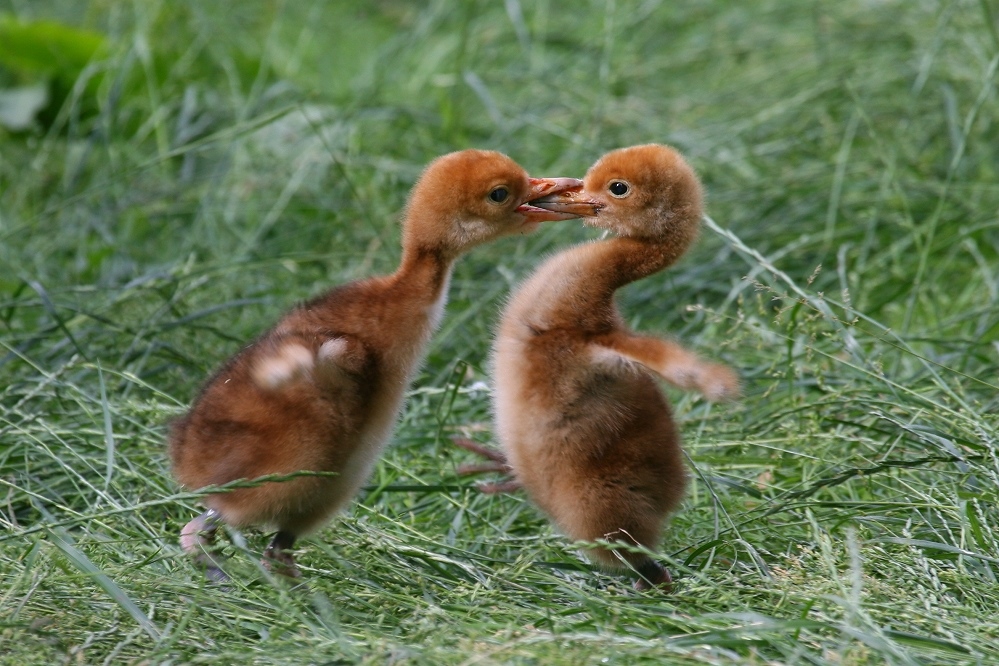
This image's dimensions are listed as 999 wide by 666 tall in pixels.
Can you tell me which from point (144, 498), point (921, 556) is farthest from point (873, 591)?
point (144, 498)

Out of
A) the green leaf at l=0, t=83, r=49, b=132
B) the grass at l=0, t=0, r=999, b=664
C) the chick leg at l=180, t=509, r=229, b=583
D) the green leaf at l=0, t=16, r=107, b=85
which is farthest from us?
the green leaf at l=0, t=16, r=107, b=85

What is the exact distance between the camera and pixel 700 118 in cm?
640

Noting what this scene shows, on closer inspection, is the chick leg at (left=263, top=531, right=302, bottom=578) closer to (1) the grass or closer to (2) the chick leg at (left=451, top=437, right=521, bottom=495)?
(1) the grass

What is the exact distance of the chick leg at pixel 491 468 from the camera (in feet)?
11.5

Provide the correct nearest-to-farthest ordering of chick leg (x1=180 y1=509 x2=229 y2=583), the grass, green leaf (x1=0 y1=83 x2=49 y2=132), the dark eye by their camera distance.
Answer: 1. the grass
2. chick leg (x1=180 y1=509 x2=229 y2=583)
3. the dark eye
4. green leaf (x1=0 y1=83 x2=49 y2=132)

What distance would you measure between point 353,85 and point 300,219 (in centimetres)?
179

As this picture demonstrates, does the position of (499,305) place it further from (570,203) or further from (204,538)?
(204,538)

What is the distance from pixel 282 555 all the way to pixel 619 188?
120 cm

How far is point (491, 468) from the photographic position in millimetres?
3566

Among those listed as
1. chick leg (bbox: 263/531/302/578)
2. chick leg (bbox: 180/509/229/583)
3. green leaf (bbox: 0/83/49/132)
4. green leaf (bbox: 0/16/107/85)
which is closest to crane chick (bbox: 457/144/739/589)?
chick leg (bbox: 263/531/302/578)

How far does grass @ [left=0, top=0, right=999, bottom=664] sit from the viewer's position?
293cm

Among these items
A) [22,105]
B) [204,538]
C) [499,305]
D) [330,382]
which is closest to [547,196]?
[330,382]

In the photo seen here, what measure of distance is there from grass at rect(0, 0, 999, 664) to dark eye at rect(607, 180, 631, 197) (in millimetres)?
523

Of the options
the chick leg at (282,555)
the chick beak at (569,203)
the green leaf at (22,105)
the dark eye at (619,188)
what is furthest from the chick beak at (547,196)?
the green leaf at (22,105)
